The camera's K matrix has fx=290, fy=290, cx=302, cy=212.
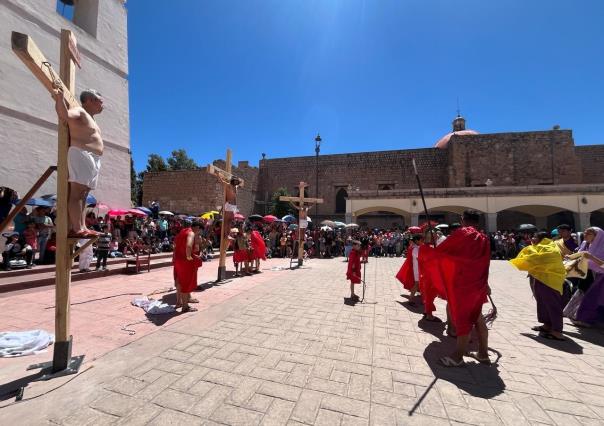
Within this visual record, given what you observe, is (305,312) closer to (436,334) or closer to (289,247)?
(436,334)

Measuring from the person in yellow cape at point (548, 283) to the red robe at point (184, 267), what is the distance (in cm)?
500

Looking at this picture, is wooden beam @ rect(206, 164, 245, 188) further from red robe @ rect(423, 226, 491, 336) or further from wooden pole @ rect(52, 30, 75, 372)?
red robe @ rect(423, 226, 491, 336)

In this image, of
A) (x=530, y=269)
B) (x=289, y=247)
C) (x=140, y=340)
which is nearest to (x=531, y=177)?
(x=289, y=247)

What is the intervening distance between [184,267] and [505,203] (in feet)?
62.9

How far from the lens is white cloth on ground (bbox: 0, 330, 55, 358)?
9.92ft

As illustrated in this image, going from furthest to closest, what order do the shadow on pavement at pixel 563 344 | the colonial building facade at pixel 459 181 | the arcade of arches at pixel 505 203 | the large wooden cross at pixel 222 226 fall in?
1. the colonial building facade at pixel 459 181
2. the arcade of arches at pixel 505 203
3. the large wooden cross at pixel 222 226
4. the shadow on pavement at pixel 563 344

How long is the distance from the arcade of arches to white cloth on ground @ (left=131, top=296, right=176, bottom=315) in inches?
635

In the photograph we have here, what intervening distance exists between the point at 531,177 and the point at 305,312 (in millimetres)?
27811

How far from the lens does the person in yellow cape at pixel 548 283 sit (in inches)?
Result: 156

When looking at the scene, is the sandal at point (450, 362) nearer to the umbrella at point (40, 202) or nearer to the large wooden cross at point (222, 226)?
the large wooden cross at point (222, 226)

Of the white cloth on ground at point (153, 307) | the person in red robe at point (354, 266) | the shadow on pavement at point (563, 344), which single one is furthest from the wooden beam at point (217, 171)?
the shadow on pavement at point (563, 344)

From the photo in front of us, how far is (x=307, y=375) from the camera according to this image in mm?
2730

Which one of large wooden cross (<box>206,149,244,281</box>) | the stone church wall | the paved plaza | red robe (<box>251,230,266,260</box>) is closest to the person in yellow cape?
the paved plaza

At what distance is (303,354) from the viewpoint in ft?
10.4
